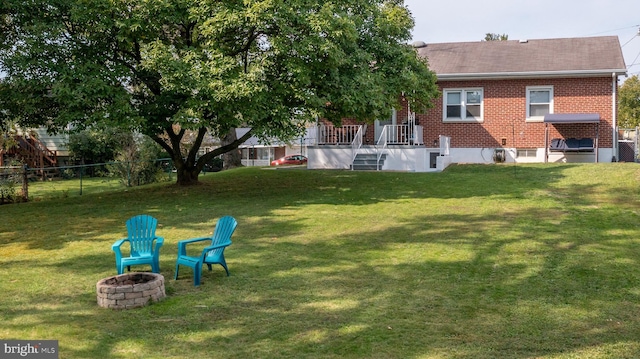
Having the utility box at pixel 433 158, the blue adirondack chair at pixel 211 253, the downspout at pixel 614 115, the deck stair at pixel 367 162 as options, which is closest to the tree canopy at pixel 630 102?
the downspout at pixel 614 115

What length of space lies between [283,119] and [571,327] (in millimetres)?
9854

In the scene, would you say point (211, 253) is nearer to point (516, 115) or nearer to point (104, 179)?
point (516, 115)

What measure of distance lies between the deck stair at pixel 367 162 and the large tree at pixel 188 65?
561 cm

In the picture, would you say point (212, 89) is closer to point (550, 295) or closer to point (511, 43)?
point (550, 295)

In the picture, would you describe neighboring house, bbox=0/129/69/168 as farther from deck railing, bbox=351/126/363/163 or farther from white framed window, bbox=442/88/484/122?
white framed window, bbox=442/88/484/122

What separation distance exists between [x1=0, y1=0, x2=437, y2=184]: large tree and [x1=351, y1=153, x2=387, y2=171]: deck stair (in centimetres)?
561

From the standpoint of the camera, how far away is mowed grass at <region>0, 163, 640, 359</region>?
5.34 meters

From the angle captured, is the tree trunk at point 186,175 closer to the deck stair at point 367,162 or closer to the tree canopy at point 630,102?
the deck stair at point 367,162

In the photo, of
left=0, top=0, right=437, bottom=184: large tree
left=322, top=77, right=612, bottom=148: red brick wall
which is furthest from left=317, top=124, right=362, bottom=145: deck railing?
left=0, top=0, right=437, bottom=184: large tree

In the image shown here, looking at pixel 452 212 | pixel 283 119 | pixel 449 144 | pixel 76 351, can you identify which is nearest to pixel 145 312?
pixel 76 351

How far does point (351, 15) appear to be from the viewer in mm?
16062

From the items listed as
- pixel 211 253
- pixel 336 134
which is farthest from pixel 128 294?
pixel 336 134

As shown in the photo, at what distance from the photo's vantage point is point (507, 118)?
23.1 m

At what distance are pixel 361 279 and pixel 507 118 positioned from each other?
17608mm
